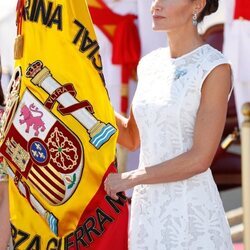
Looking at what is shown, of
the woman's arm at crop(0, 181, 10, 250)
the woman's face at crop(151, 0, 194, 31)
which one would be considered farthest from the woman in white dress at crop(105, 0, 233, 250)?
the woman's arm at crop(0, 181, 10, 250)

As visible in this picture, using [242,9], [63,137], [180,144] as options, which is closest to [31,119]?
[63,137]

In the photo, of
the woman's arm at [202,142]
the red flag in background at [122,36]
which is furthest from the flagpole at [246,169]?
the woman's arm at [202,142]

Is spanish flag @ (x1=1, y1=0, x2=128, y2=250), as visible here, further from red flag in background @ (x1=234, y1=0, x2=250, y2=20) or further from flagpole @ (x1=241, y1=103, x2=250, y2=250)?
red flag in background @ (x1=234, y1=0, x2=250, y2=20)

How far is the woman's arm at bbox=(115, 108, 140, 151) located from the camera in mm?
2895

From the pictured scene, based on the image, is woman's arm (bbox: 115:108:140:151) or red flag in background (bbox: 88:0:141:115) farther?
red flag in background (bbox: 88:0:141:115)

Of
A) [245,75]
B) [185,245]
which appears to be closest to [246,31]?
[245,75]

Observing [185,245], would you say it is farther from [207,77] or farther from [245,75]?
[245,75]

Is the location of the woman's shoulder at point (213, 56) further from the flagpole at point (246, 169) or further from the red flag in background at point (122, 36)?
the red flag in background at point (122, 36)

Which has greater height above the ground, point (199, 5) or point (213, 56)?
point (199, 5)

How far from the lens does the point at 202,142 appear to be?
2.52m

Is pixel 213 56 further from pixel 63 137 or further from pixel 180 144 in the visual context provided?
pixel 63 137

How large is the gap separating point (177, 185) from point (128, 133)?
388 mm

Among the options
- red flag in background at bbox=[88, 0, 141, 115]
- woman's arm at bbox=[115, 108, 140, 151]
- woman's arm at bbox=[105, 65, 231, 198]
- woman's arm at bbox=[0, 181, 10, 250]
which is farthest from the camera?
red flag in background at bbox=[88, 0, 141, 115]

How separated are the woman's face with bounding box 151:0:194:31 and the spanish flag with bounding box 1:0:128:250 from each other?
0.22 m
